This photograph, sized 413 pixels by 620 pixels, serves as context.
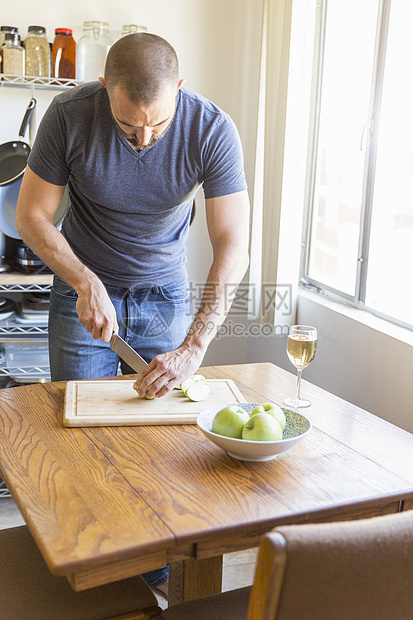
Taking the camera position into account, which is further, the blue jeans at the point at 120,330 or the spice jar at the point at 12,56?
the spice jar at the point at 12,56

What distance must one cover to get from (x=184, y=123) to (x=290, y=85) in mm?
1076

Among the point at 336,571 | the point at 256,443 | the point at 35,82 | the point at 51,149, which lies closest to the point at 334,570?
the point at 336,571

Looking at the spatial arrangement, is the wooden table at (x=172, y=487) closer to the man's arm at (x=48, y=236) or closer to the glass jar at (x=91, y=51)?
the man's arm at (x=48, y=236)

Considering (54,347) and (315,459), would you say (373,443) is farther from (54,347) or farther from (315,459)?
(54,347)

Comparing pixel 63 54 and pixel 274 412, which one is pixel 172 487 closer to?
pixel 274 412

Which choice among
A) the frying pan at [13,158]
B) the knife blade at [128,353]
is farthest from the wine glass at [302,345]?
the frying pan at [13,158]

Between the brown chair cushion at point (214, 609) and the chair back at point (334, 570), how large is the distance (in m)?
0.45

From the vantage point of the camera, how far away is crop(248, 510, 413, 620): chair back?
2.50ft

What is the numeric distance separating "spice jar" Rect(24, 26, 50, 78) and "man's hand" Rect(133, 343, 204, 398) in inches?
64.8

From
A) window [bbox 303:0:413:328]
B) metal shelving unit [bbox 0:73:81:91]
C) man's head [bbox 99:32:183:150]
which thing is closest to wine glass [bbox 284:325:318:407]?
man's head [bbox 99:32:183:150]

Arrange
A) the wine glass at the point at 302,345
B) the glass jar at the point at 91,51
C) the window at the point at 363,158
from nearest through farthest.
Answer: the wine glass at the point at 302,345
the window at the point at 363,158
the glass jar at the point at 91,51

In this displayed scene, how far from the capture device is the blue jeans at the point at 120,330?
6.17ft

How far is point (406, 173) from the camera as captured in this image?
2.43m

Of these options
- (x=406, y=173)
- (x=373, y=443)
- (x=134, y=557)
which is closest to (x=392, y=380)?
(x=406, y=173)
